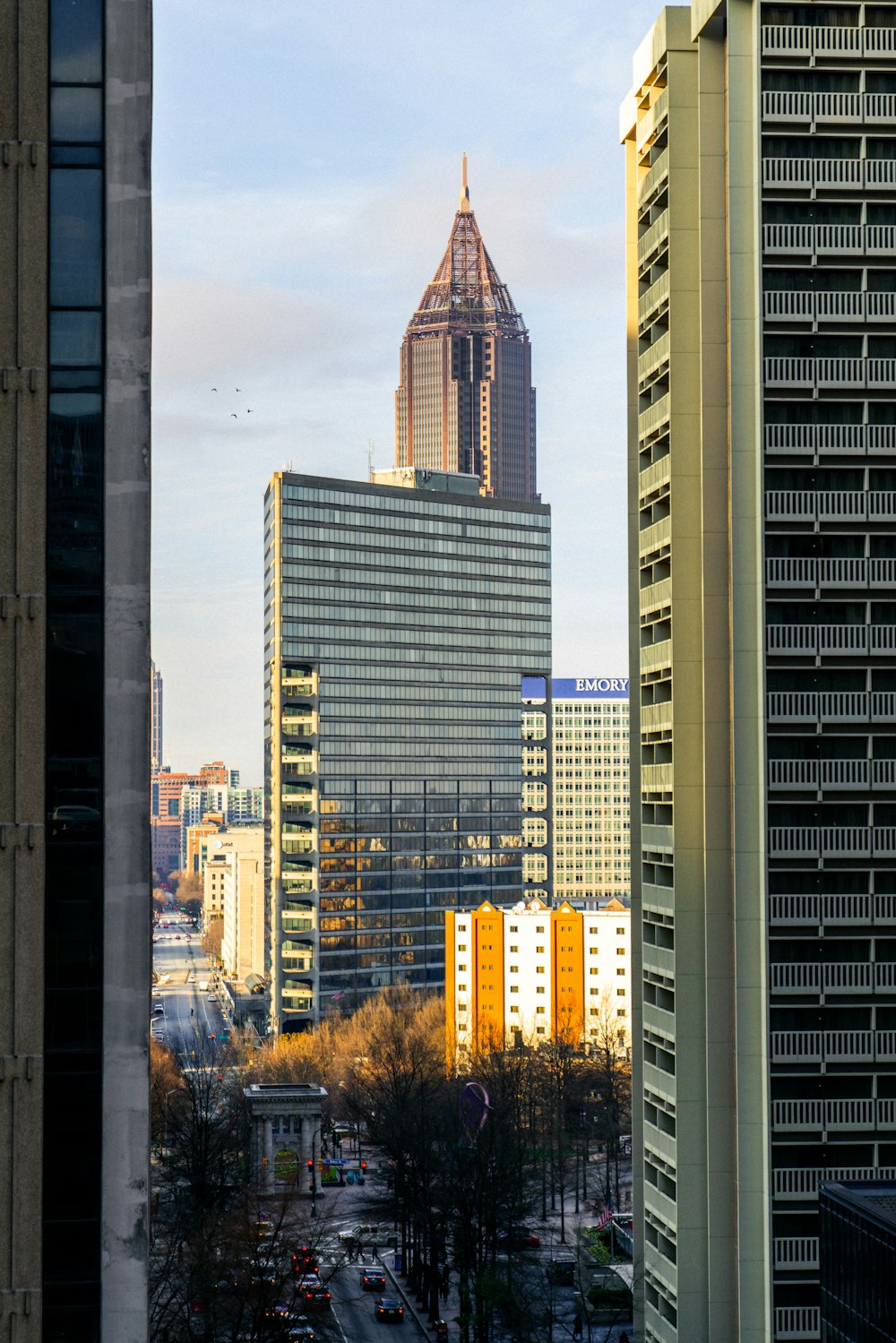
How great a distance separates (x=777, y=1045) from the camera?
5962 cm

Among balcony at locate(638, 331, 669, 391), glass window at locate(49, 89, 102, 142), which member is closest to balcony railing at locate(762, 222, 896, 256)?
balcony at locate(638, 331, 669, 391)

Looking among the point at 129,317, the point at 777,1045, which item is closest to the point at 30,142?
the point at 129,317

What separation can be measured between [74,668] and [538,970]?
156m

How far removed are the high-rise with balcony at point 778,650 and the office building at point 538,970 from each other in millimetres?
125274

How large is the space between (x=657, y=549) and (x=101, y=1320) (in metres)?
38.2

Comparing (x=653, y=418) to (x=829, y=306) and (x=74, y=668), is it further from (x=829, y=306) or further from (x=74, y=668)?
(x=74, y=668)

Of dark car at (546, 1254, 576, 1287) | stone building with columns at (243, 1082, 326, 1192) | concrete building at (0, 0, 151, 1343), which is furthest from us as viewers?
stone building with columns at (243, 1082, 326, 1192)

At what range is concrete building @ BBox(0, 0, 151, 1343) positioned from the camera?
1474 inches

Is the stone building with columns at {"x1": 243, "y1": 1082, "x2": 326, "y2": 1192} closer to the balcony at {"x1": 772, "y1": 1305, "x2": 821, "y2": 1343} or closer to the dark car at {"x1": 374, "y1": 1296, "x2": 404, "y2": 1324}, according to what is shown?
the dark car at {"x1": 374, "y1": 1296, "x2": 404, "y2": 1324}

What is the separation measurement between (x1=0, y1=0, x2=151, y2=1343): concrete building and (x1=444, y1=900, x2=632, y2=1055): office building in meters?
151

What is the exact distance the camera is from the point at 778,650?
60.6 metres

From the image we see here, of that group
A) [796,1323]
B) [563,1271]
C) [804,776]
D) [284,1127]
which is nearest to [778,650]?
[804,776]

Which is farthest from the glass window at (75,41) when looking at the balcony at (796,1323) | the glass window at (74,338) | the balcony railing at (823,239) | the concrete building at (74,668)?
the balcony at (796,1323)

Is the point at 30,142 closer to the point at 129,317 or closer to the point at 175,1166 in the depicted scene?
the point at 129,317
